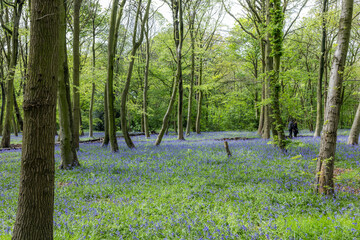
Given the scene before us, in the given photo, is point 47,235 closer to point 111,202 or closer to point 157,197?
point 111,202

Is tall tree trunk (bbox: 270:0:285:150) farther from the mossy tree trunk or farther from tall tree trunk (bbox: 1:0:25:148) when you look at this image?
tall tree trunk (bbox: 1:0:25:148)

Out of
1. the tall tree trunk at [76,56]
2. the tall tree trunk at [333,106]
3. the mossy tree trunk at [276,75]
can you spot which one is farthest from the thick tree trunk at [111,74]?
the tall tree trunk at [333,106]

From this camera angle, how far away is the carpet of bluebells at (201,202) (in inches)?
145

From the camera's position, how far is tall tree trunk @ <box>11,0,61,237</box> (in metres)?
2.47

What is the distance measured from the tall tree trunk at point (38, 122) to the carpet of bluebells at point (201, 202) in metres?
1.27

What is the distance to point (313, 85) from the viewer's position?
3966 centimetres

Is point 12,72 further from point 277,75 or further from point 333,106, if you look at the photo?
point 333,106

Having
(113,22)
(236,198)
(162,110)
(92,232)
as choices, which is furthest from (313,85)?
(92,232)

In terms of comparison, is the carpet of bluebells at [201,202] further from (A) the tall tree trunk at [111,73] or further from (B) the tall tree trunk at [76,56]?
(B) the tall tree trunk at [76,56]

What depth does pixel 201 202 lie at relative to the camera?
496 centimetres

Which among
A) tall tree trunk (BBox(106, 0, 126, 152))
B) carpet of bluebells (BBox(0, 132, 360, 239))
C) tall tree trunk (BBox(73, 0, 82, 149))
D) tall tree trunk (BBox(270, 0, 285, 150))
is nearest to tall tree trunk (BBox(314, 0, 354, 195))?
carpet of bluebells (BBox(0, 132, 360, 239))

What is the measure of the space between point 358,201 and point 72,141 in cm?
950

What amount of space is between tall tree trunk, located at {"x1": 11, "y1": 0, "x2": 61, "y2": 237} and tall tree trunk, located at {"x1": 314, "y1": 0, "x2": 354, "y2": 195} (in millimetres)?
5435

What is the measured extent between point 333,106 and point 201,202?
372 cm
